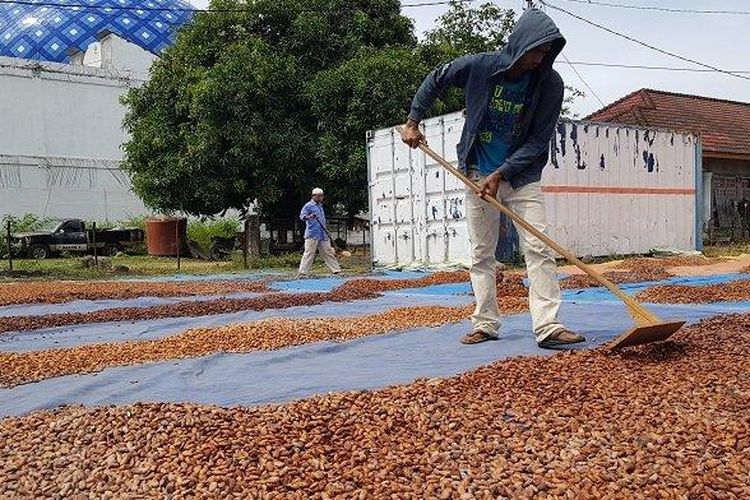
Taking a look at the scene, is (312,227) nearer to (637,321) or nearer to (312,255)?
(312,255)

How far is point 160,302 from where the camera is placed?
25.6 ft

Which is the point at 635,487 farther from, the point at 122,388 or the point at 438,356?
the point at 122,388

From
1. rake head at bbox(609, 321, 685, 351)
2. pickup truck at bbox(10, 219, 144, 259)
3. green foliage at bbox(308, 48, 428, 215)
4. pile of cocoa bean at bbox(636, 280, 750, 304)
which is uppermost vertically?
green foliage at bbox(308, 48, 428, 215)

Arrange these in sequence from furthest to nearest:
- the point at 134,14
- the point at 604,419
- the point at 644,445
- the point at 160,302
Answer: the point at 134,14, the point at 160,302, the point at 604,419, the point at 644,445

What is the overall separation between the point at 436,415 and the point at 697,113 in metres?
20.8

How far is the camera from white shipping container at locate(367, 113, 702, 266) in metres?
12.4

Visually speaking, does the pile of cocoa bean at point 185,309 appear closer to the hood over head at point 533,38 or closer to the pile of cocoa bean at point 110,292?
the pile of cocoa bean at point 110,292

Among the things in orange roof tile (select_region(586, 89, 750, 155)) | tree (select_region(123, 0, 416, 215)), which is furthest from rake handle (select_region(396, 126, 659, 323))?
orange roof tile (select_region(586, 89, 750, 155))

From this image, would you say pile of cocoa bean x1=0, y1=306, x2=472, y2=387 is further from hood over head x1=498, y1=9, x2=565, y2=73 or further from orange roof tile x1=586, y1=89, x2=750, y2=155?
orange roof tile x1=586, y1=89, x2=750, y2=155

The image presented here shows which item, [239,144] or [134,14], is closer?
[239,144]

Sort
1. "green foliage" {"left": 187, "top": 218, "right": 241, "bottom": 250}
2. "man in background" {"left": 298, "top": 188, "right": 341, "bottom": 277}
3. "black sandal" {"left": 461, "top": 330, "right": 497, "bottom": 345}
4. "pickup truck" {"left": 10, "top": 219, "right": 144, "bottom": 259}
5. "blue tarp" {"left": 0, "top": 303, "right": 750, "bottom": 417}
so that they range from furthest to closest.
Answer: "green foliage" {"left": 187, "top": 218, "right": 241, "bottom": 250}, "pickup truck" {"left": 10, "top": 219, "right": 144, "bottom": 259}, "man in background" {"left": 298, "top": 188, "right": 341, "bottom": 277}, "black sandal" {"left": 461, "top": 330, "right": 497, "bottom": 345}, "blue tarp" {"left": 0, "top": 303, "right": 750, "bottom": 417}

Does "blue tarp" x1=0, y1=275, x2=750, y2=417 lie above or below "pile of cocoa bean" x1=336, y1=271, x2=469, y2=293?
above

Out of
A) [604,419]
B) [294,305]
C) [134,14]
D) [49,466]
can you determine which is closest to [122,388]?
[49,466]

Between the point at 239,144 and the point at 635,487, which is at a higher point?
the point at 239,144
